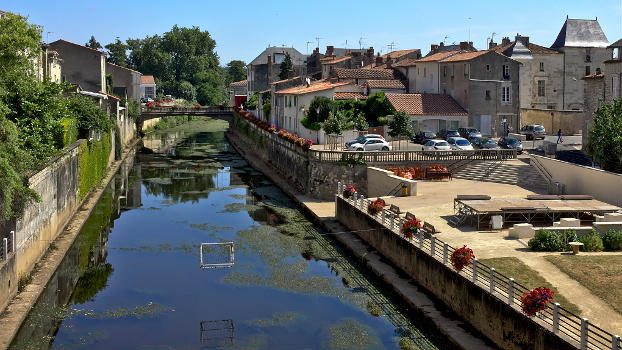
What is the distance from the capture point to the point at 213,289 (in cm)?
3181

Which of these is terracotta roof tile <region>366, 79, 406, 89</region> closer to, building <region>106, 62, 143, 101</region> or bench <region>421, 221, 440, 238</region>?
bench <region>421, 221, 440, 238</region>

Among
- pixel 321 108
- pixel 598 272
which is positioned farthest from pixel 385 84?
pixel 598 272

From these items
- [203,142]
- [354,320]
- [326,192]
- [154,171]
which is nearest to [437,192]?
[326,192]

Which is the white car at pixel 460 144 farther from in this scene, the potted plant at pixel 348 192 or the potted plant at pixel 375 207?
the potted plant at pixel 375 207

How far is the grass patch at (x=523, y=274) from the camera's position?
77.8 feet

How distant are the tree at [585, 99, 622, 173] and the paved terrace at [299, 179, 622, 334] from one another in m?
4.21

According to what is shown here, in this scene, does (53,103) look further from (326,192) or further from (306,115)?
(306,115)

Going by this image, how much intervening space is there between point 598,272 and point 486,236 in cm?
677

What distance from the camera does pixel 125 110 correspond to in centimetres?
9512

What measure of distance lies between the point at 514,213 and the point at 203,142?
7711 cm

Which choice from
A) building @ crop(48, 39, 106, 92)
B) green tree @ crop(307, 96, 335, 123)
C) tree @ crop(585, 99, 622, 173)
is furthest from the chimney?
building @ crop(48, 39, 106, 92)

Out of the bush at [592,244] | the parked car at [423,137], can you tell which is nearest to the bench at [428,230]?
the bush at [592,244]

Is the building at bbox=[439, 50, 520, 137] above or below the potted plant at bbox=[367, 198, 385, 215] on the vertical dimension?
above

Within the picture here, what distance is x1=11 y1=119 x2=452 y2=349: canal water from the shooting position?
2616 centimetres
